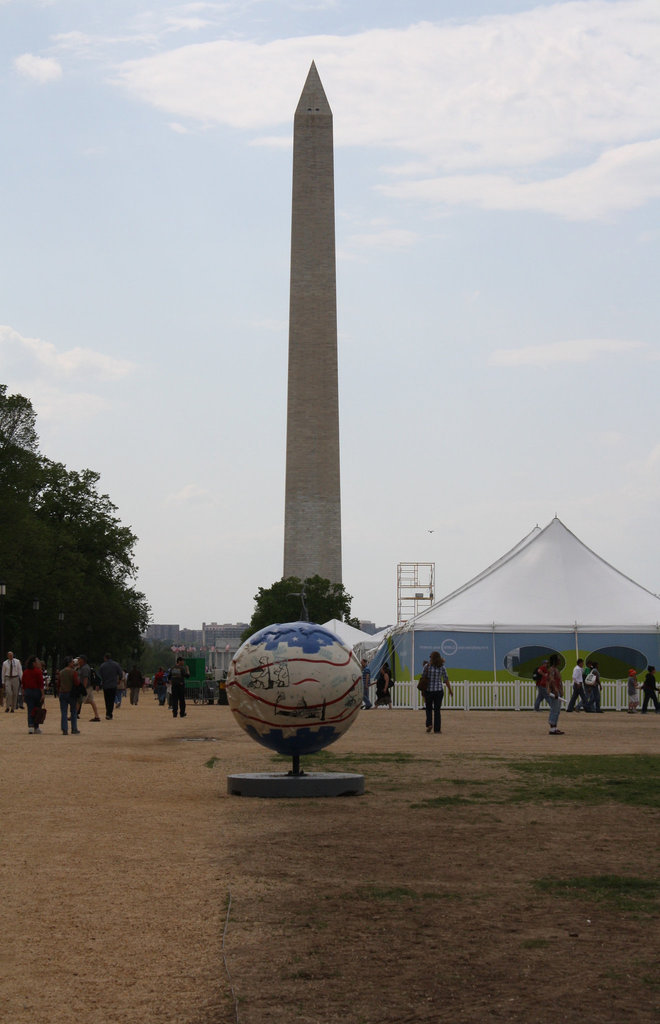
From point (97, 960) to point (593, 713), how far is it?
3443 cm

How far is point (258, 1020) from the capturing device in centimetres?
590

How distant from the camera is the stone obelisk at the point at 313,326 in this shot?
81.9 m

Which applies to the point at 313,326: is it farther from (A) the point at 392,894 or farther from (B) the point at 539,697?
(A) the point at 392,894

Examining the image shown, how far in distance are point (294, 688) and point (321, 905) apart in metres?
5.89

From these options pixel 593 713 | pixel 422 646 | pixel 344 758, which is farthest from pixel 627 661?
pixel 344 758


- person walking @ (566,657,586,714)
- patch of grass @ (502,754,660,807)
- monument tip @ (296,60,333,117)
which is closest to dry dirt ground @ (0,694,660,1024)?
patch of grass @ (502,754,660,807)

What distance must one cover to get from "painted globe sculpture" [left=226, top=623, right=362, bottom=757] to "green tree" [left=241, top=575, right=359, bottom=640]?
63.2m

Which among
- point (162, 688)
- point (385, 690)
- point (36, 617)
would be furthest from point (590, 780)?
point (36, 617)

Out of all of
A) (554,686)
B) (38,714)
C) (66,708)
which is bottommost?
(38,714)

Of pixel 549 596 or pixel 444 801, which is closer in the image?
pixel 444 801

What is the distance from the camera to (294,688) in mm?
14297

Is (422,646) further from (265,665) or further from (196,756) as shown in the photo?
(265,665)

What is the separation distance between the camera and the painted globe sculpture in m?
14.3

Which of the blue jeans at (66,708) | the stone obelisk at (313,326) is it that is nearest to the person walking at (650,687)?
the blue jeans at (66,708)
